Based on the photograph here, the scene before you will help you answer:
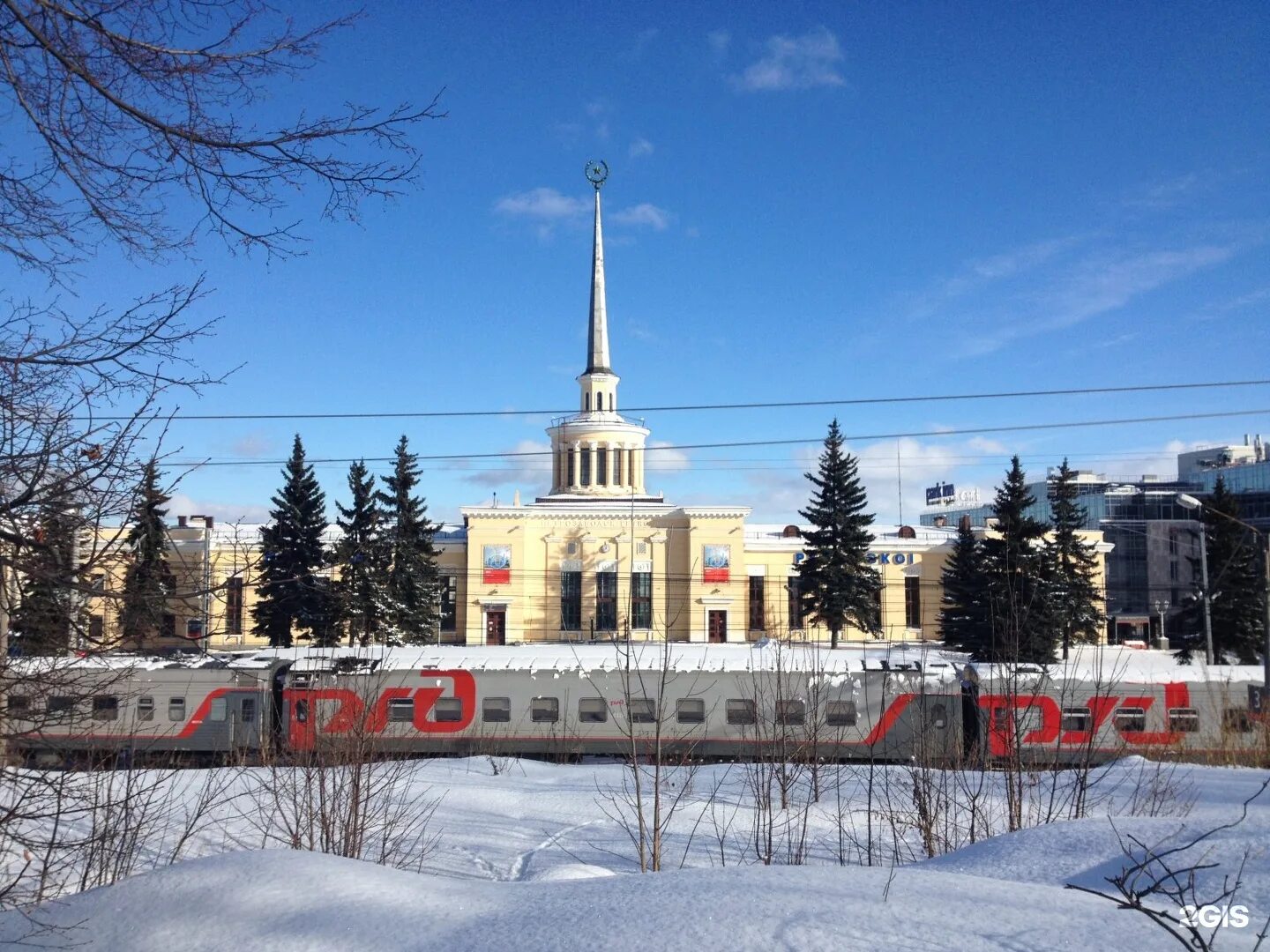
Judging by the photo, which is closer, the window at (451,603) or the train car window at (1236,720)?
the train car window at (1236,720)

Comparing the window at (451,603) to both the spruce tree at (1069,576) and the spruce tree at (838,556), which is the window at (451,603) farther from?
the spruce tree at (1069,576)

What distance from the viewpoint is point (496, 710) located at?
2331 cm

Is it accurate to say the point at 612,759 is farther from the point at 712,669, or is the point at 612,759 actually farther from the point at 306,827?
the point at 306,827

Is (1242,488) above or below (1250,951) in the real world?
above

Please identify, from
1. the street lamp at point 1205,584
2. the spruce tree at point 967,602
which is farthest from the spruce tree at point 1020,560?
the street lamp at point 1205,584

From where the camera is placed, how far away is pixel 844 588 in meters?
43.4

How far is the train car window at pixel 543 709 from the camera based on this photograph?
76.4 ft

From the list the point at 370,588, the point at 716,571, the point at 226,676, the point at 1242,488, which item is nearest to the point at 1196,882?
the point at 226,676

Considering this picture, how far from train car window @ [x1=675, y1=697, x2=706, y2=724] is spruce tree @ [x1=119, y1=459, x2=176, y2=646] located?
17.8m

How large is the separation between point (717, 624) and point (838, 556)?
23.5ft

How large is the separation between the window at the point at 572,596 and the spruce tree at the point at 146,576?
41.4 metres

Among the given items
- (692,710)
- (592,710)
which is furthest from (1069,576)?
(592,710)

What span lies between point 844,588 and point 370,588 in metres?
19.0

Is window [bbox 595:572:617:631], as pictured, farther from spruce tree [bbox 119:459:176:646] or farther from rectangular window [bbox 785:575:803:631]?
spruce tree [bbox 119:459:176:646]
